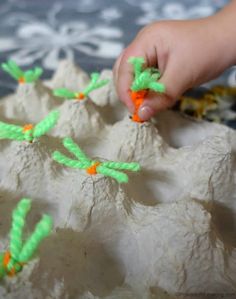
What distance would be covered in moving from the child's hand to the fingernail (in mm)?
27

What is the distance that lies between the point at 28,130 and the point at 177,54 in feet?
0.93

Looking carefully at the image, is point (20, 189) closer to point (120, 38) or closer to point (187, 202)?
point (187, 202)

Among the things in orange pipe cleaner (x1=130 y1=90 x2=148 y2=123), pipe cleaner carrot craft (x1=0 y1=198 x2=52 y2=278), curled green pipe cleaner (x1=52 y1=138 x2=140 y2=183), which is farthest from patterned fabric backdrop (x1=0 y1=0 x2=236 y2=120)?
pipe cleaner carrot craft (x1=0 y1=198 x2=52 y2=278)

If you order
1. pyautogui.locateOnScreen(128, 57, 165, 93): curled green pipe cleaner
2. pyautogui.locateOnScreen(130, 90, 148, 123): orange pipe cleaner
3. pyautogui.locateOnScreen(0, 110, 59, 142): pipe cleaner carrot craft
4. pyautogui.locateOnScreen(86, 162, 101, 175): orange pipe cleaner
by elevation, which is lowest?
pyautogui.locateOnScreen(86, 162, 101, 175): orange pipe cleaner

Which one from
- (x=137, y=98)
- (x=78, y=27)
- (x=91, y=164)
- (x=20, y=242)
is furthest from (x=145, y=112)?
(x=78, y=27)

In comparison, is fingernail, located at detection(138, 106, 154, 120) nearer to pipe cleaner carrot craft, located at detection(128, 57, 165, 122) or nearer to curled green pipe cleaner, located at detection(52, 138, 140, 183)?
pipe cleaner carrot craft, located at detection(128, 57, 165, 122)

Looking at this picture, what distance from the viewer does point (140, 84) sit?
576 millimetres

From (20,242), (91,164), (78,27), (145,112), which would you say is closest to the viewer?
(20,242)

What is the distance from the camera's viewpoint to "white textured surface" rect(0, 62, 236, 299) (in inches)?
18.4

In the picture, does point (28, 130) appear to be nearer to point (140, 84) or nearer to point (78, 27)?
point (140, 84)

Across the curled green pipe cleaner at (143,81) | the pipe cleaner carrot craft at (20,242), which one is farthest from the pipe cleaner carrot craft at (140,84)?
the pipe cleaner carrot craft at (20,242)

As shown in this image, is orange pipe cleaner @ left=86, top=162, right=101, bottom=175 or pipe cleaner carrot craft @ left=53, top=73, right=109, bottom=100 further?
pipe cleaner carrot craft @ left=53, top=73, right=109, bottom=100

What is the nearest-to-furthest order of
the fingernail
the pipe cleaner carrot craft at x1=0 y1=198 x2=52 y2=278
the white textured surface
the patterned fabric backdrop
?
the pipe cleaner carrot craft at x1=0 y1=198 x2=52 y2=278
the white textured surface
the fingernail
the patterned fabric backdrop

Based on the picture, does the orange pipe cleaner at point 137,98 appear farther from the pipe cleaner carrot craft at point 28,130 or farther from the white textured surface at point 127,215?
the pipe cleaner carrot craft at point 28,130
